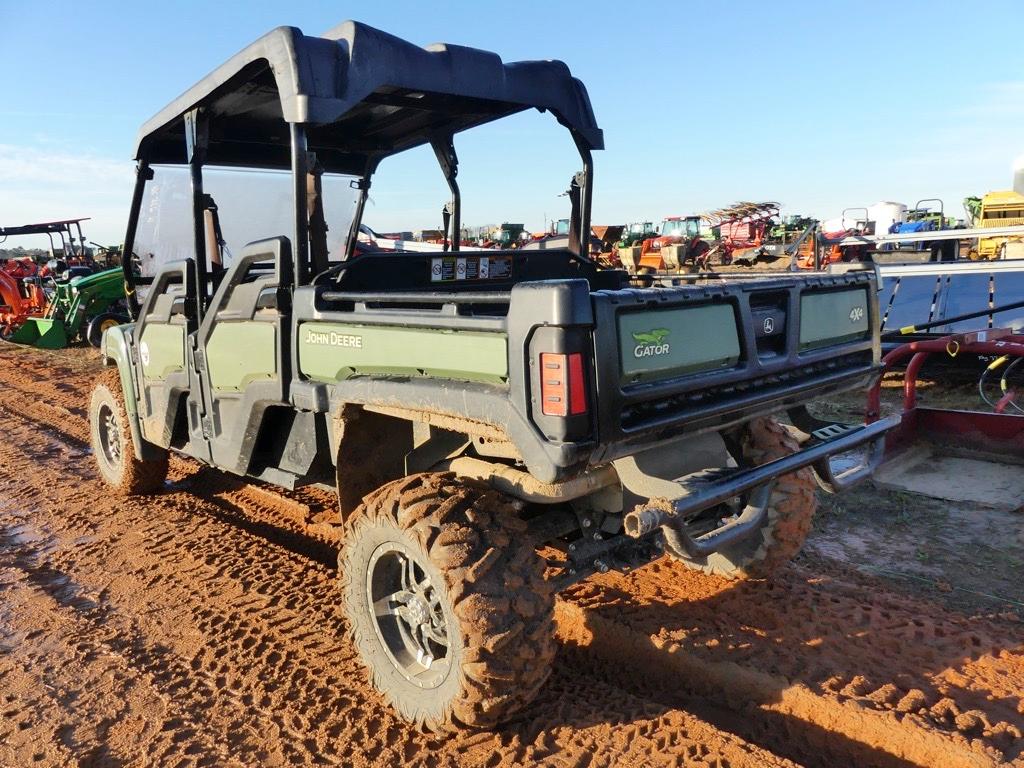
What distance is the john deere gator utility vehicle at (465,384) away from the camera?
8.27 feet

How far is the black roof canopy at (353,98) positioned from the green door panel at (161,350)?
1.04m

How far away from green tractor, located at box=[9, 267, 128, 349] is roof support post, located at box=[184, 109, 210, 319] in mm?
11141

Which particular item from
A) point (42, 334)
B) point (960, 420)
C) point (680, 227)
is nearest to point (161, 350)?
point (960, 420)

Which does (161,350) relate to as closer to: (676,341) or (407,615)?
(407,615)

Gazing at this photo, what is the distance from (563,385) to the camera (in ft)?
7.66

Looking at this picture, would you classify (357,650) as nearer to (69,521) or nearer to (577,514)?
(577,514)

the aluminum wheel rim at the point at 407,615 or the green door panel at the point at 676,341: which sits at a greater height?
the green door panel at the point at 676,341

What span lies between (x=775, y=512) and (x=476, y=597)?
1770 mm

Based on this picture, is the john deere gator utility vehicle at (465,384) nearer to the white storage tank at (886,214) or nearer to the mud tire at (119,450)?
the mud tire at (119,450)

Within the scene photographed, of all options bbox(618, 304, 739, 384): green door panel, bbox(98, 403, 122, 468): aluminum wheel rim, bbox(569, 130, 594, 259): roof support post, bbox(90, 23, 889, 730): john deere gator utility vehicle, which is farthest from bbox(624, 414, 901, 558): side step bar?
bbox(98, 403, 122, 468): aluminum wheel rim

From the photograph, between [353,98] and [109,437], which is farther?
[109,437]

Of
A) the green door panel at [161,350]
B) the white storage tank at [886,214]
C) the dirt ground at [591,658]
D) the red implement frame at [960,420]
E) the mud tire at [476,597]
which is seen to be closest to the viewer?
the mud tire at [476,597]

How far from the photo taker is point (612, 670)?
132 inches

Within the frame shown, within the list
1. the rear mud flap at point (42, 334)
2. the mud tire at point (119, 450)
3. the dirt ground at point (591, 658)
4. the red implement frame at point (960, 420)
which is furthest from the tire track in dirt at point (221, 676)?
the rear mud flap at point (42, 334)
